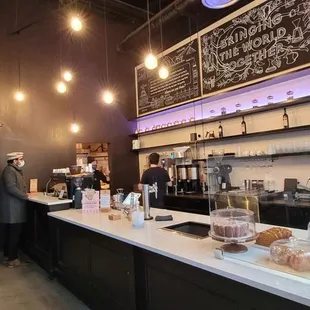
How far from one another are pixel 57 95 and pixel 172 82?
224 cm

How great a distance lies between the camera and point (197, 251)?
163 centimetres

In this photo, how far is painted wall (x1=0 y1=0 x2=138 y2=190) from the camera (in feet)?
16.6

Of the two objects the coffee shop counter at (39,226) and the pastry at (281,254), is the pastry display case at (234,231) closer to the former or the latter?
the pastry at (281,254)

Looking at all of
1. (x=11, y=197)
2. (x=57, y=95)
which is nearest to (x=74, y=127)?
(x=57, y=95)

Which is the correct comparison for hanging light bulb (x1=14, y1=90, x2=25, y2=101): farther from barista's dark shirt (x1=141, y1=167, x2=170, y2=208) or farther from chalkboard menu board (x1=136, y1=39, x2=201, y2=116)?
barista's dark shirt (x1=141, y1=167, x2=170, y2=208)

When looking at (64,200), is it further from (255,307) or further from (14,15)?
(14,15)

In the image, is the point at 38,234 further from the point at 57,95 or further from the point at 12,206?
the point at 57,95

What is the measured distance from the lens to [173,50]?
5.53m

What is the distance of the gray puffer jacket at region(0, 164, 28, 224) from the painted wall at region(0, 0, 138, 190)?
0.97 metres

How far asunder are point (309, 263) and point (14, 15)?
19.5 ft

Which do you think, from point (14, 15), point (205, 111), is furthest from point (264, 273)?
point (14, 15)

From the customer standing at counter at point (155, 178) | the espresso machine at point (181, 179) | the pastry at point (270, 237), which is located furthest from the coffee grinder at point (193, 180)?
the pastry at point (270, 237)

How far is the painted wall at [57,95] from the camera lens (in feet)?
16.6

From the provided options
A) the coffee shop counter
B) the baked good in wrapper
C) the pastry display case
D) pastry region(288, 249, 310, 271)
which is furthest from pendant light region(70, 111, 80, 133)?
pastry region(288, 249, 310, 271)
